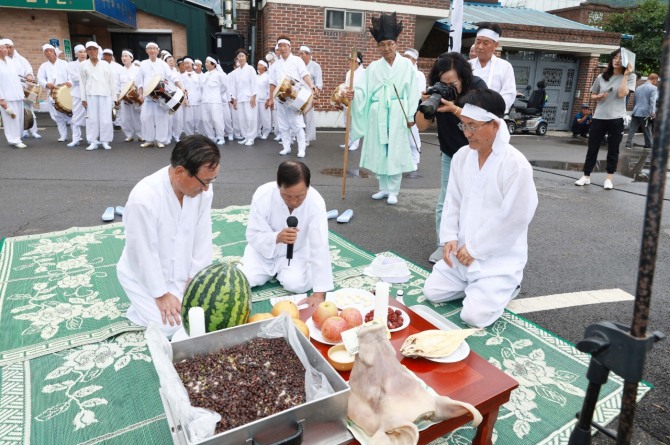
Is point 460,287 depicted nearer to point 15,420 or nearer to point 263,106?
point 15,420

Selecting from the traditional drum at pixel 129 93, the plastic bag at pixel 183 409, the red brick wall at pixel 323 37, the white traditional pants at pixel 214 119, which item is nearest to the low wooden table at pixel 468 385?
the plastic bag at pixel 183 409

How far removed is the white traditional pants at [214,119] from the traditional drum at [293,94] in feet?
10.4

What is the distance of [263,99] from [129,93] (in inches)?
133

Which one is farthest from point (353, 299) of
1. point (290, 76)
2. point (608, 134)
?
point (290, 76)

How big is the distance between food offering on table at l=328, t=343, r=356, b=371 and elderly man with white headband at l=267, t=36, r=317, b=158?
7.84 m

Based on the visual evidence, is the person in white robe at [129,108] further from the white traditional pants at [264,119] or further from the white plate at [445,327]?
the white plate at [445,327]

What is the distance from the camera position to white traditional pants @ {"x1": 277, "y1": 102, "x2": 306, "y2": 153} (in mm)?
9883

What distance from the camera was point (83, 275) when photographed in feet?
13.1

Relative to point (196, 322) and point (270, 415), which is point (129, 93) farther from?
point (270, 415)

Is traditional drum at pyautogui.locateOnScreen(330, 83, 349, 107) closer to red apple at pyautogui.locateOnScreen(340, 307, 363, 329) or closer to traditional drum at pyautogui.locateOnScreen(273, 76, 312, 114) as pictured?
traditional drum at pyautogui.locateOnScreen(273, 76, 312, 114)

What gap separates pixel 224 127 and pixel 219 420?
11712 mm

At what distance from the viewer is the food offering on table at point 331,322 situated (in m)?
2.30

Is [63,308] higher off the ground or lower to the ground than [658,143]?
lower

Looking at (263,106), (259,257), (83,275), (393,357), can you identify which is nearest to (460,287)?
(259,257)
